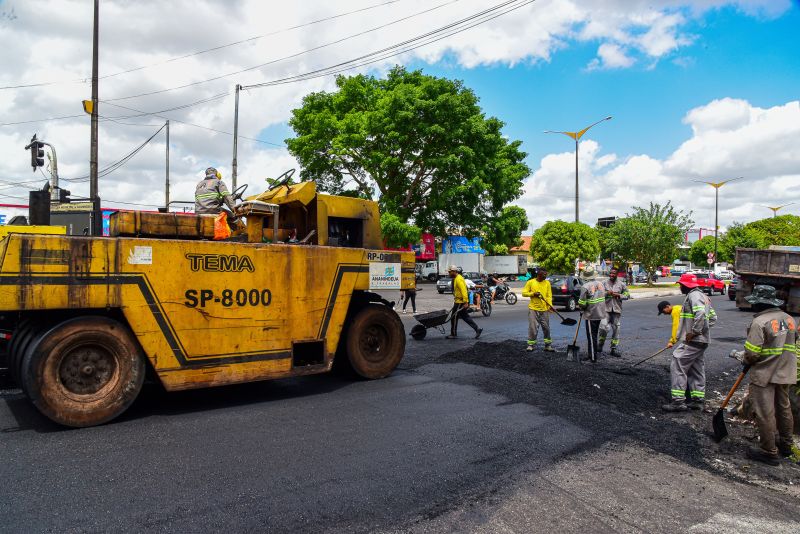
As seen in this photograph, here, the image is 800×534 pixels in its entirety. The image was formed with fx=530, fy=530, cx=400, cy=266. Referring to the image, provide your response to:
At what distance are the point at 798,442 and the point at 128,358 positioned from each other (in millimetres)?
6933

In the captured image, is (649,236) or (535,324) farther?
(649,236)

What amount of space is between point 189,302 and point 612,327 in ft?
29.1

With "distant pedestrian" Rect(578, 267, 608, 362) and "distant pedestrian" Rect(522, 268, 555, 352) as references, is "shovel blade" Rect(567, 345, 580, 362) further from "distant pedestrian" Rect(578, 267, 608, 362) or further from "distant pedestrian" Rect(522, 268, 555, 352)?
"distant pedestrian" Rect(522, 268, 555, 352)

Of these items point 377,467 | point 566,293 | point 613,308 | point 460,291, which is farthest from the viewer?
point 566,293

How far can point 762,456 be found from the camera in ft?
16.2

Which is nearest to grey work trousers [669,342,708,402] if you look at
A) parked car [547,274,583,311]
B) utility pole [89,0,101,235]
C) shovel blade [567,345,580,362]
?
shovel blade [567,345,580,362]

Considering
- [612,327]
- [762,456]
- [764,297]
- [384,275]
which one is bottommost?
[762,456]

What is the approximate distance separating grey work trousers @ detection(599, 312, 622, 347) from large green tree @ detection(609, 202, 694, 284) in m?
33.5

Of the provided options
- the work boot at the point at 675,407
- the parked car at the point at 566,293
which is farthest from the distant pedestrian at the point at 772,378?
Answer: the parked car at the point at 566,293

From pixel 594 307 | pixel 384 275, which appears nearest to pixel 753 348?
pixel 384 275

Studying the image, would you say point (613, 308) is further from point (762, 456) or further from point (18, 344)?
point (18, 344)

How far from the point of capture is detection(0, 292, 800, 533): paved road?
141 inches

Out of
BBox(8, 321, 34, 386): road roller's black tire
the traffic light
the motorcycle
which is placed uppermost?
the traffic light

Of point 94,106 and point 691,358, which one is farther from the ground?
point 94,106
